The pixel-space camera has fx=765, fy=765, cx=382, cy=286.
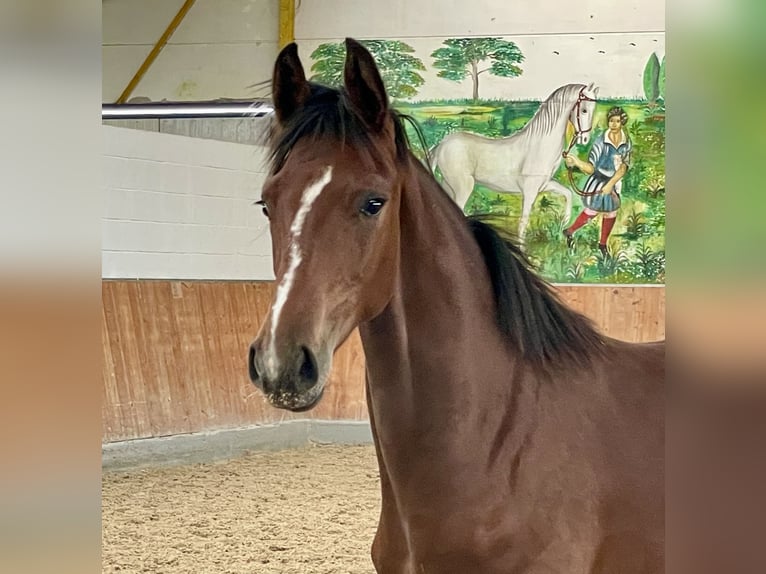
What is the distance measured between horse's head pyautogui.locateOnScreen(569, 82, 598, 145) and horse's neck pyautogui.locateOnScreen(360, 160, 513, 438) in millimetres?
4079

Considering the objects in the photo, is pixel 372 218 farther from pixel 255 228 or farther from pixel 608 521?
pixel 255 228

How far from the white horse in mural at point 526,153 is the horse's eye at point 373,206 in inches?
157

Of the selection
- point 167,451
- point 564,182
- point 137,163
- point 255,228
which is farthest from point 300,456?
point 564,182

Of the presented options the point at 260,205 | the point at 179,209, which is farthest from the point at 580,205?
the point at 179,209

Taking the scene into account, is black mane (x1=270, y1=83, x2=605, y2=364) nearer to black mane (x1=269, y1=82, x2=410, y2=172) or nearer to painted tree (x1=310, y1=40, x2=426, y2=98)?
black mane (x1=269, y1=82, x2=410, y2=172)

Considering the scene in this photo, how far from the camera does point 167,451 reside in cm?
376

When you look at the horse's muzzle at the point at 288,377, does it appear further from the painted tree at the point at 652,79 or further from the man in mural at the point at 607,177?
the painted tree at the point at 652,79

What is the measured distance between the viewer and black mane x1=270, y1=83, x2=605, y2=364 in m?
1.04

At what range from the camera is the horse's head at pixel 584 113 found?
4.90 m

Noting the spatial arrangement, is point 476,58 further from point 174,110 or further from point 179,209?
point 179,209

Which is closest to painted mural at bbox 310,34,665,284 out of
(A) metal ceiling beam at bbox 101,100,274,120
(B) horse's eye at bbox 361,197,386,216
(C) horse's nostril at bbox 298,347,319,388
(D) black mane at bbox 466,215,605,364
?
(A) metal ceiling beam at bbox 101,100,274,120

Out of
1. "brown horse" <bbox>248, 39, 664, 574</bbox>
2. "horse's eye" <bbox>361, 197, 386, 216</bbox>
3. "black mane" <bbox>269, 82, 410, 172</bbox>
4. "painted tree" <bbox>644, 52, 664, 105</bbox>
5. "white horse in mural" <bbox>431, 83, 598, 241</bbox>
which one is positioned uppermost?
"painted tree" <bbox>644, 52, 664, 105</bbox>

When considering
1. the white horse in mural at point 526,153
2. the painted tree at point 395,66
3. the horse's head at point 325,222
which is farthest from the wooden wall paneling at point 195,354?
the horse's head at point 325,222
